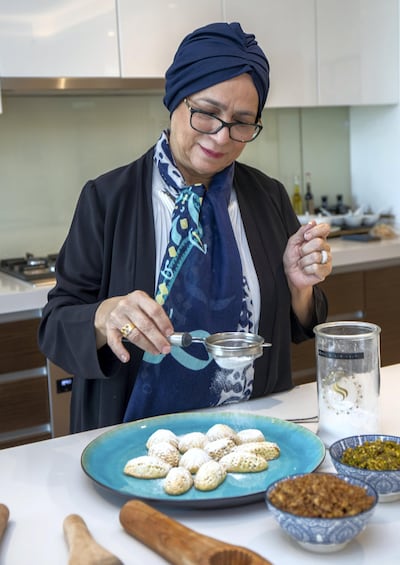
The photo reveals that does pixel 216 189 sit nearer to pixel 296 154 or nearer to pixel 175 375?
pixel 175 375

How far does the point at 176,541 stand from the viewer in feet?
2.95

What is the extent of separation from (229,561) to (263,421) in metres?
0.48

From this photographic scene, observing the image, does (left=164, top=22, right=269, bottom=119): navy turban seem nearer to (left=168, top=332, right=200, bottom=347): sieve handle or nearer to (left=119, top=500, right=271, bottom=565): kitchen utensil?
(left=168, top=332, right=200, bottom=347): sieve handle

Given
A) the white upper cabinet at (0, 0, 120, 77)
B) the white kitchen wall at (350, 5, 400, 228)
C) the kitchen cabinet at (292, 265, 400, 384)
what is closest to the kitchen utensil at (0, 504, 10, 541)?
the white upper cabinet at (0, 0, 120, 77)

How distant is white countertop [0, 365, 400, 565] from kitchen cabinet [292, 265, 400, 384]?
1.72m

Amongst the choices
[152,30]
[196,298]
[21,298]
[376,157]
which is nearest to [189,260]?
[196,298]

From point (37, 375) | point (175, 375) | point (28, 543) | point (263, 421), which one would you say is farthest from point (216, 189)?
point (37, 375)

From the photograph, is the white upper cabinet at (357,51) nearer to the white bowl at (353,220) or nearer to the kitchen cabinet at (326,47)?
the kitchen cabinet at (326,47)

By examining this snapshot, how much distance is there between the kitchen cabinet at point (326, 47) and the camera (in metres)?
3.14

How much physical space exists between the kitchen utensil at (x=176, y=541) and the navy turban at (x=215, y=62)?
2.77ft

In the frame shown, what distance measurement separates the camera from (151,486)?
1.10 meters

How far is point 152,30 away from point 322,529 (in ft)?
7.62

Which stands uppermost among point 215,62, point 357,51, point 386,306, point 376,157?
point 357,51

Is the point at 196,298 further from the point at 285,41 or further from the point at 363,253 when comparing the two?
the point at 285,41
